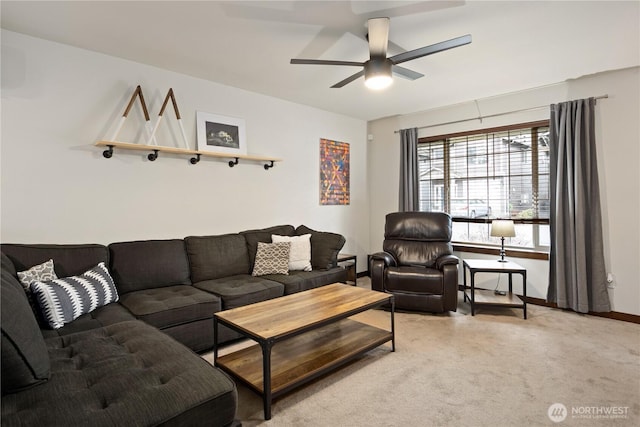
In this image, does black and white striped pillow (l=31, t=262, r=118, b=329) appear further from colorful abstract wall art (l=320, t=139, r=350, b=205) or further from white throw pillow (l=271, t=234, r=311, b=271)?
colorful abstract wall art (l=320, t=139, r=350, b=205)

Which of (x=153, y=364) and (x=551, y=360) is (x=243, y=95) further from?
(x=551, y=360)

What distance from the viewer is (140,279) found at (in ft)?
9.51

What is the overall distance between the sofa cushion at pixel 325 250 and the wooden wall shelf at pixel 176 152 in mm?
1121

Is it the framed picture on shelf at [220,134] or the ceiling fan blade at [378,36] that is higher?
the ceiling fan blade at [378,36]

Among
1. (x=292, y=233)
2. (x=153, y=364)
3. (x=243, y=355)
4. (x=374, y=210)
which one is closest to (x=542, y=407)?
(x=243, y=355)

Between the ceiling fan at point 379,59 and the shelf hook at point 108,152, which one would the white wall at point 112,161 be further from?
the ceiling fan at point 379,59

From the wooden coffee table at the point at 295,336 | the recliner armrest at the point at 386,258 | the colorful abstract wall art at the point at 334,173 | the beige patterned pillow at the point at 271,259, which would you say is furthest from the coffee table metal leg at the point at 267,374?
the colorful abstract wall art at the point at 334,173

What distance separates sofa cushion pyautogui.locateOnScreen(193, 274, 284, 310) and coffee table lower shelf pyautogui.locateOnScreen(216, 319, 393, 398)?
1.75 feet

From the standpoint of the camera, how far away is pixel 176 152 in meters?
3.41

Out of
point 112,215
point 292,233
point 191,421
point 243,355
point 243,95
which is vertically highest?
point 243,95

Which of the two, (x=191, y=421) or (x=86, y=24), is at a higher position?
(x=86, y=24)

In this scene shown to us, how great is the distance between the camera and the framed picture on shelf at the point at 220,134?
3.59 m

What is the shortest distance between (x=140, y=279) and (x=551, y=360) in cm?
341

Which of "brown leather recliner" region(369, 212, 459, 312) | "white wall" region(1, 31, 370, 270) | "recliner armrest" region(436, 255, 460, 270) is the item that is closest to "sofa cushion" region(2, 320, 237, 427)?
"white wall" region(1, 31, 370, 270)
